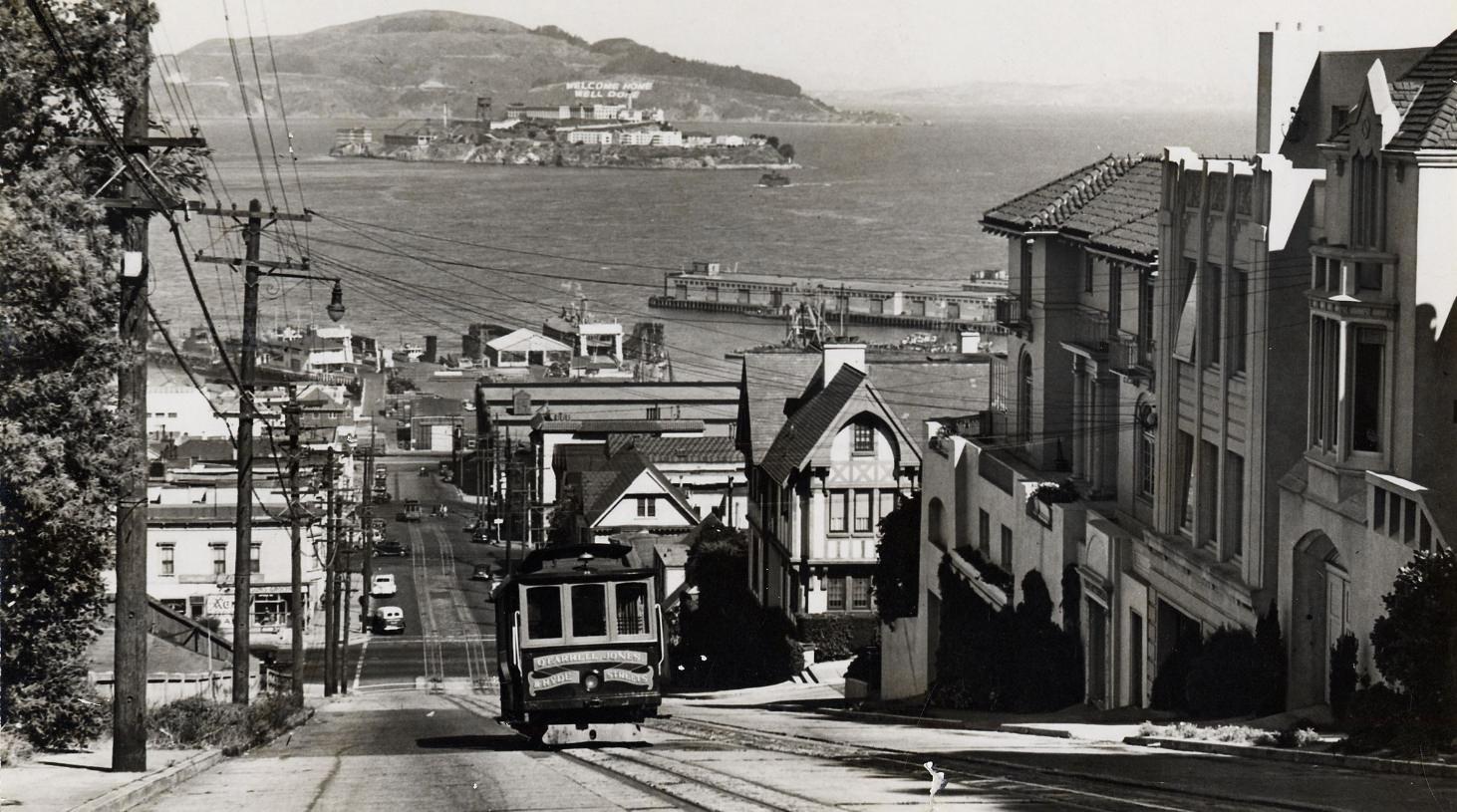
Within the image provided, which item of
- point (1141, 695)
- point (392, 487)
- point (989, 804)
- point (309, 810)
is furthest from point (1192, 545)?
point (392, 487)

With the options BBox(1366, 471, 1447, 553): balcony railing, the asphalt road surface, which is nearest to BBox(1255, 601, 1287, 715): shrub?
BBox(1366, 471, 1447, 553): balcony railing

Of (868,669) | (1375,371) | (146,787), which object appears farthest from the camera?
(868,669)

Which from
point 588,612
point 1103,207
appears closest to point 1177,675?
point 588,612

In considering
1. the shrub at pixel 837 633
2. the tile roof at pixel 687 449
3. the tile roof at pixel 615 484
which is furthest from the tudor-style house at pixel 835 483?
the tile roof at pixel 687 449

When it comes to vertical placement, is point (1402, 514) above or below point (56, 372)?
below

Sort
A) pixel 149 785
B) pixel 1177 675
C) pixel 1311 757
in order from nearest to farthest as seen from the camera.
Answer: pixel 149 785 → pixel 1311 757 → pixel 1177 675

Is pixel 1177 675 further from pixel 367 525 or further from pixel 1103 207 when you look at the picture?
pixel 367 525

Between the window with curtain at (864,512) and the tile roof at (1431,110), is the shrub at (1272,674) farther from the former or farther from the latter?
the window with curtain at (864,512)

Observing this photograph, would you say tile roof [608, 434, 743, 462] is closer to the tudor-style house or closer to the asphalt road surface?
the asphalt road surface
